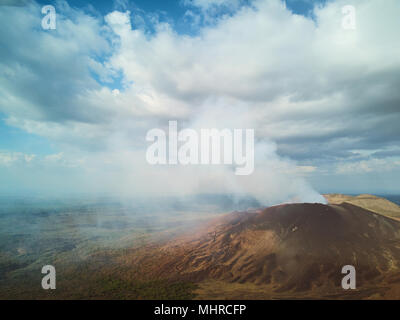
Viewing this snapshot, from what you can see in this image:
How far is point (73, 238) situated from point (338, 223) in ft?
214

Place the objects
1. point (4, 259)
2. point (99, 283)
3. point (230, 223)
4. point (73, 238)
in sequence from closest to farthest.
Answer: point (99, 283) < point (4, 259) < point (230, 223) < point (73, 238)

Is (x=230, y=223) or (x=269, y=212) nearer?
(x=269, y=212)

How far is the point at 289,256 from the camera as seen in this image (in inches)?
1233

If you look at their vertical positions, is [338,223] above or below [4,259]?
above

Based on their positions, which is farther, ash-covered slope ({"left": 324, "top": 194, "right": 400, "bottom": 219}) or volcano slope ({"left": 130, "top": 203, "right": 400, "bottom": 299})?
ash-covered slope ({"left": 324, "top": 194, "right": 400, "bottom": 219})

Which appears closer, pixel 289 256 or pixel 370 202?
pixel 289 256

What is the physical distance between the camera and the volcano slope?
25.9m

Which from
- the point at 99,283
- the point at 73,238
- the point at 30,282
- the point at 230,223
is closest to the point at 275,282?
the point at 230,223

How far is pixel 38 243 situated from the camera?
52.9 m

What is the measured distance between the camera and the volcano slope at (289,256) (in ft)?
84.8

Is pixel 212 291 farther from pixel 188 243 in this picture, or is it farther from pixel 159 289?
pixel 188 243

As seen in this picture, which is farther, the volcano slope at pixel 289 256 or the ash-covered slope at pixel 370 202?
the ash-covered slope at pixel 370 202

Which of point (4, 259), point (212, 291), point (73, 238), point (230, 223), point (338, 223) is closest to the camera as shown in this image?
point (212, 291)

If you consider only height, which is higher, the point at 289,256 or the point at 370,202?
the point at 289,256
